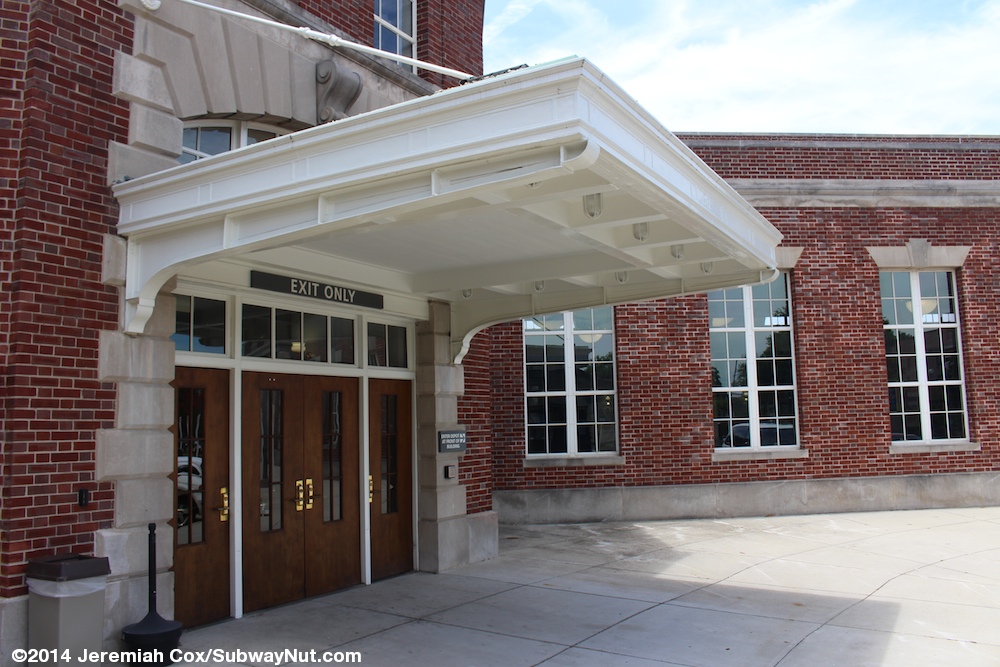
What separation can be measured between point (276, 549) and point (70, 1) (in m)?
4.92

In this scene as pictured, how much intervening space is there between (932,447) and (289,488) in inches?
463

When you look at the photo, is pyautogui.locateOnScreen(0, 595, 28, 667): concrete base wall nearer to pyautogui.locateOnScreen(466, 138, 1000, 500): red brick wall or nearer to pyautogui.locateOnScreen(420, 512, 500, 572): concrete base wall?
pyautogui.locateOnScreen(420, 512, 500, 572): concrete base wall

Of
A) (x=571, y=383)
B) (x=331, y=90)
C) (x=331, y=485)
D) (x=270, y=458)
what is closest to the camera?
(x=270, y=458)

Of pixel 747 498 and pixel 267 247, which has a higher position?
pixel 267 247

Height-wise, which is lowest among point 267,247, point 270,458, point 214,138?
point 270,458

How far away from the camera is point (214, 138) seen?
783 cm

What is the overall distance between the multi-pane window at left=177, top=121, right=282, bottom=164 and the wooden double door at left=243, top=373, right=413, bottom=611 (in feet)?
6.98

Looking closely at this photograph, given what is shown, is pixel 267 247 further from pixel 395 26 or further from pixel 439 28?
pixel 439 28

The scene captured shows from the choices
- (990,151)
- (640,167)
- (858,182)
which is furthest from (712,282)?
(990,151)

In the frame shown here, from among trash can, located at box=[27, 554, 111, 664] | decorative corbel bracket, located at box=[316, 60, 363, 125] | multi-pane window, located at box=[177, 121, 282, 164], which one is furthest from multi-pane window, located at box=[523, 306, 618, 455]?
trash can, located at box=[27, 554, 111, 664]

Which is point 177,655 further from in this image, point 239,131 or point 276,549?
point 239,131

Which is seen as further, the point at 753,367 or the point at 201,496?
the point at 753,367

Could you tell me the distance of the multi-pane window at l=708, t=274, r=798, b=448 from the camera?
14383 mm

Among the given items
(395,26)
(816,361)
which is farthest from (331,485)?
(816,361)
